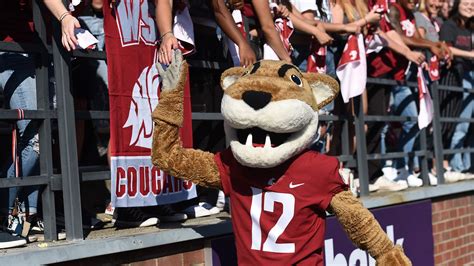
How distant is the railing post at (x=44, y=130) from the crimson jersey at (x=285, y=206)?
3.23 feet

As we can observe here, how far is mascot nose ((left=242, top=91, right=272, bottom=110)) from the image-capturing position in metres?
4.46

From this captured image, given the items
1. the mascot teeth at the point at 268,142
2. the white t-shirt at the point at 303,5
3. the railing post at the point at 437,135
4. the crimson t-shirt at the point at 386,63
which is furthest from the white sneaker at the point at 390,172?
the mascot teeth at the point at 268,142

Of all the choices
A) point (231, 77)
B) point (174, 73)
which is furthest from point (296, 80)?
point (174, 73)

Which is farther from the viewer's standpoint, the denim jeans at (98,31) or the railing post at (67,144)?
the denim jeans at (98,31)

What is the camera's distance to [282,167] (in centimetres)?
468

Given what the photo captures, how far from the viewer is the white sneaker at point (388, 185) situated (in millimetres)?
7859

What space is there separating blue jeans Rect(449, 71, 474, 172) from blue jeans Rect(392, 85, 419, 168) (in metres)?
1.27

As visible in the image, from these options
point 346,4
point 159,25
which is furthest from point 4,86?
point 346,4

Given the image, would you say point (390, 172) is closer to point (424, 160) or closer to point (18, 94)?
point (424, 160)

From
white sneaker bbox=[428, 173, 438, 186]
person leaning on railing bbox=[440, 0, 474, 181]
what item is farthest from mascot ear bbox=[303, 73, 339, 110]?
person leaning on railing bbox=[440, 0, 474, 181]

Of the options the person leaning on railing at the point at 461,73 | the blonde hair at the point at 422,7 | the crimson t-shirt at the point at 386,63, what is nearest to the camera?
the crimson t-shirt at the point at 386,63

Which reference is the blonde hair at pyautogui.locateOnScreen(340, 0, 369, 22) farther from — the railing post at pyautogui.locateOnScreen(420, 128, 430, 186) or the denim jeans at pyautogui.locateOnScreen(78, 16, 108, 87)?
the denim jeans at pyautogui.locateOnScreen(78, 16, 108, 87)

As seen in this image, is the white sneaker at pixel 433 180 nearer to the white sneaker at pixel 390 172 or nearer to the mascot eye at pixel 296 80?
the white sneaker at pixel 390 172

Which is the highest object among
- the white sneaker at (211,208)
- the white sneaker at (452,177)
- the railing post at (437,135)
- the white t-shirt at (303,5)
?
the white t-shirt at (303,5)
